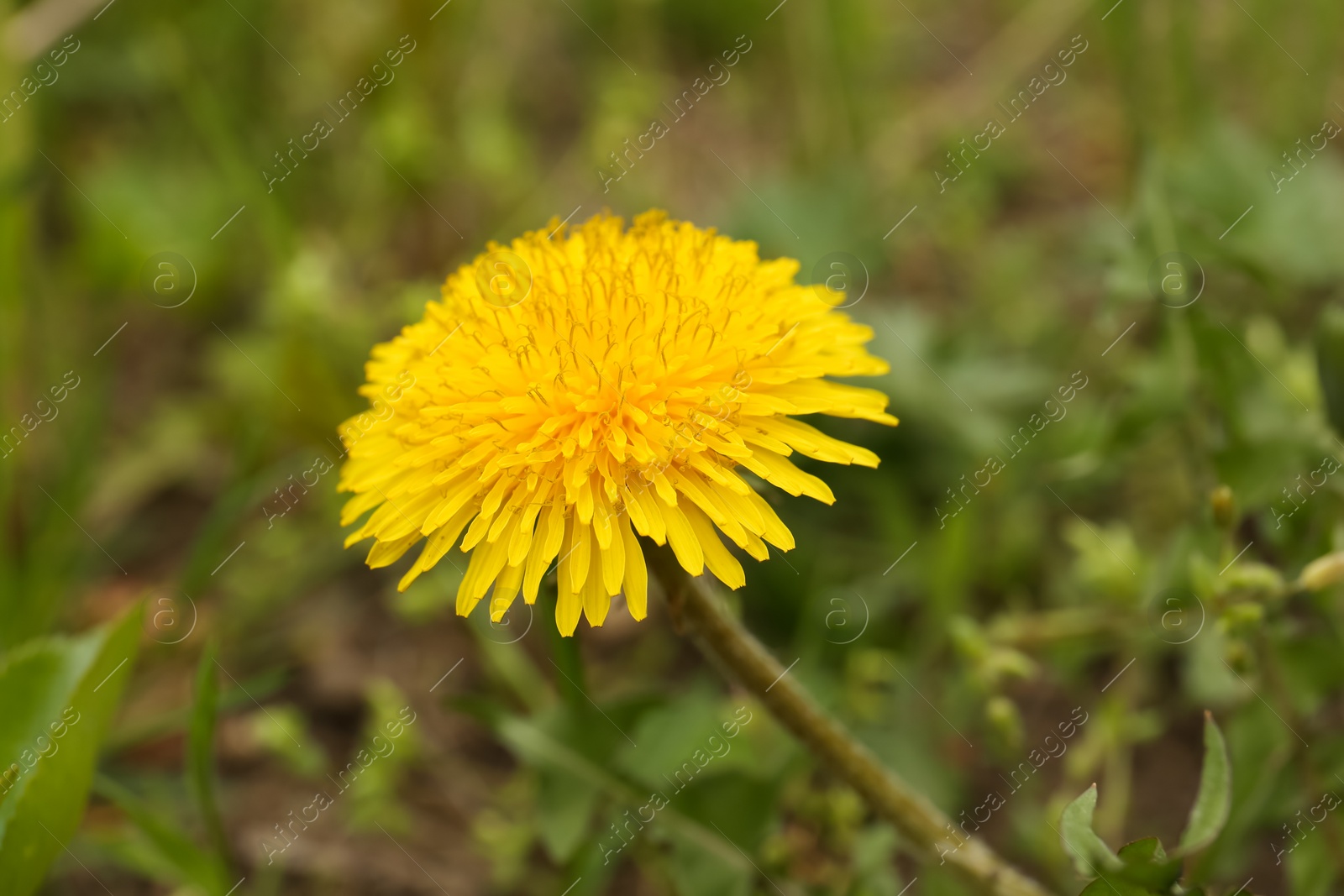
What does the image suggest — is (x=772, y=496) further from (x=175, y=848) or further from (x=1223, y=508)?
(x=175, y=848)

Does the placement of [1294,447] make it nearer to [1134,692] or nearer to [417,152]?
[1134,692]

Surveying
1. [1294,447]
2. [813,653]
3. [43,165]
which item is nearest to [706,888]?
[813,653]

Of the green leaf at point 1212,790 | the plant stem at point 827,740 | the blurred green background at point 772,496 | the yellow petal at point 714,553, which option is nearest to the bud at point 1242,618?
the blurred green background at point 772,496

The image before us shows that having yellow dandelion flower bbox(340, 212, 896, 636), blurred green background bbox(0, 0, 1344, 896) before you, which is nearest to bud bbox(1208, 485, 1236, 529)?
blurred green background bbox(0, 0, 1344, 896)

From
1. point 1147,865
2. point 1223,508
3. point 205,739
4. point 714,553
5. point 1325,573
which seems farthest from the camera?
point 205,739

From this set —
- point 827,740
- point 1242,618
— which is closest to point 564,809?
point 827,740
